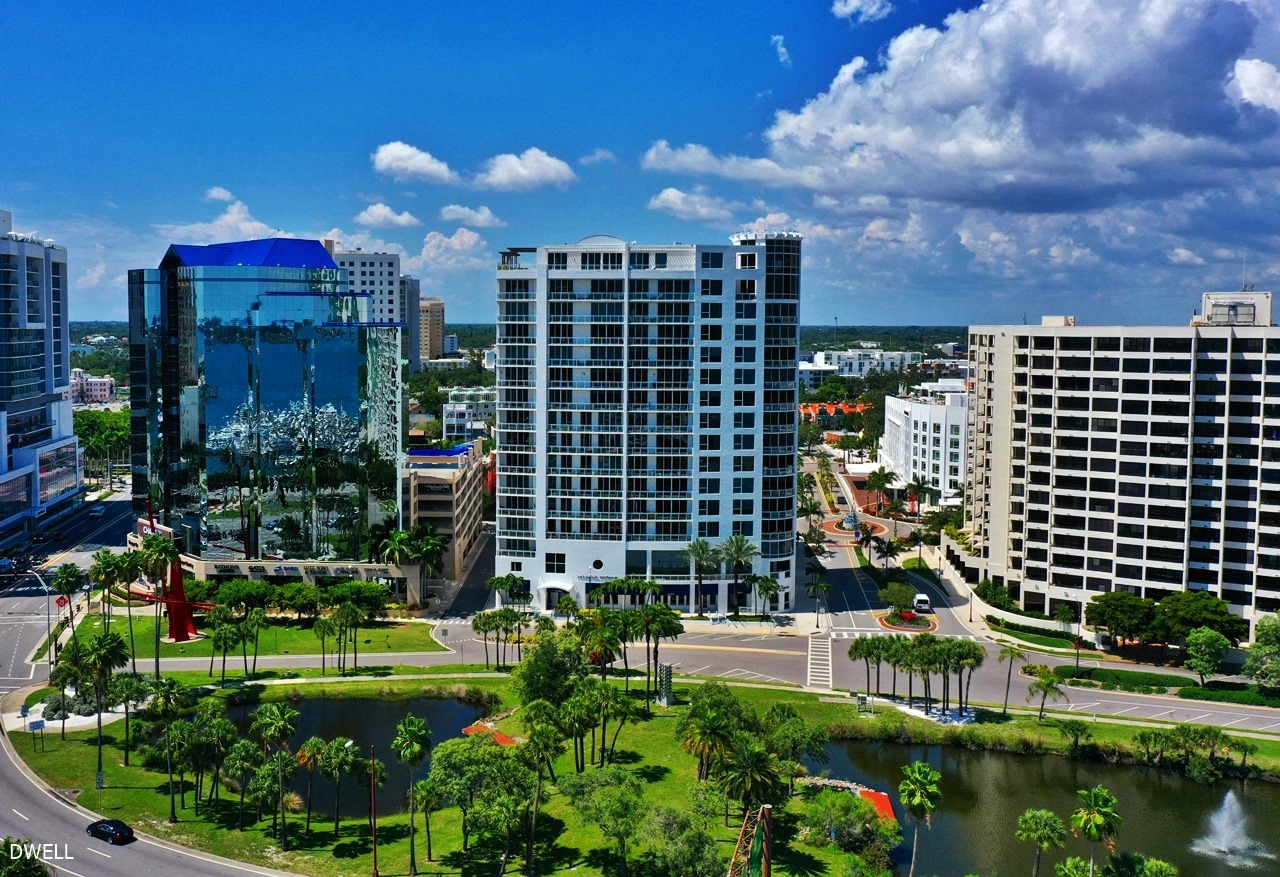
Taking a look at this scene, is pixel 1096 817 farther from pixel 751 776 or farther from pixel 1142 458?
pixel 1142 458

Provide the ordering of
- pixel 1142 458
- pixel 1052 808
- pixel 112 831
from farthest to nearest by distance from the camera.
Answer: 1. pixel 1142 458
2. pixel 1052 808
3. pixel 112 831

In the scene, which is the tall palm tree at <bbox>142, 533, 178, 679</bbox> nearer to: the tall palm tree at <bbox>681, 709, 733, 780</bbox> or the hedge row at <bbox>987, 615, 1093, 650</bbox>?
the tall palm tree at <bbox>681, 709, 733, 780</bbox>

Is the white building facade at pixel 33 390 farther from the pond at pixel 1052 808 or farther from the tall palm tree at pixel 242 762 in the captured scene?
the pond at pixel 1052 808

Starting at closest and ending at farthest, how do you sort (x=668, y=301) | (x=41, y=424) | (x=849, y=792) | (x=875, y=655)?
(x=849, y=792), (x=875, y=655), (x=668, y=301), (x=41, y=424)

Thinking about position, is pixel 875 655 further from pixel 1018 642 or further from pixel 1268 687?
pixel 1268 687

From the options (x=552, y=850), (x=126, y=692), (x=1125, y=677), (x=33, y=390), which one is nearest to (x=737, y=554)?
(x=1125, y=677)

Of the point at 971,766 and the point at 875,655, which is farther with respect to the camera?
the point at 875,655

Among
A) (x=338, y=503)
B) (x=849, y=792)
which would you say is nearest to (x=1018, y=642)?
(x=849, y=792)
